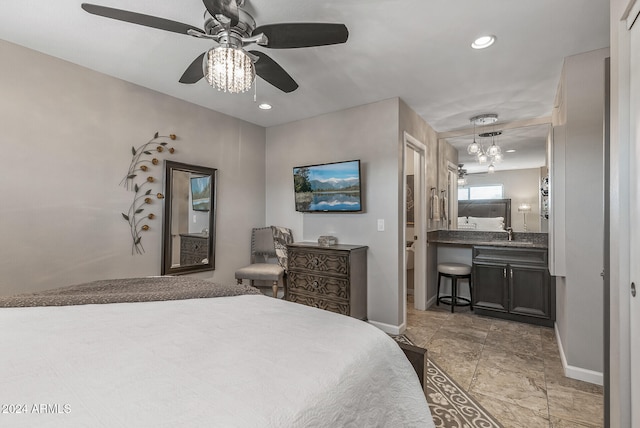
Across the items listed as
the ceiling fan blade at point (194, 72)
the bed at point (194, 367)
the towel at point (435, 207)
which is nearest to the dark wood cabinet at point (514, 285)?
the towel at point (435, 207)

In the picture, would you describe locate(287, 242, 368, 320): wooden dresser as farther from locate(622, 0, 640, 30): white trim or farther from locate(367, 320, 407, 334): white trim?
locate(622, 0, 640, 30): white trim

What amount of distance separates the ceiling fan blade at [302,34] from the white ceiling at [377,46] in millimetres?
336

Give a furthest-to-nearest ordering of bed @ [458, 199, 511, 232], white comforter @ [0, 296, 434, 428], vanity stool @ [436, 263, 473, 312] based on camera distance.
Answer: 1. bed @ [458, 199, 511, 232]
2. vanity stool @ [436, 263, 473, 312]
3. white comforter @ [0, 296, 434, 428]

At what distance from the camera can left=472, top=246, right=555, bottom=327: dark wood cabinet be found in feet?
11.2

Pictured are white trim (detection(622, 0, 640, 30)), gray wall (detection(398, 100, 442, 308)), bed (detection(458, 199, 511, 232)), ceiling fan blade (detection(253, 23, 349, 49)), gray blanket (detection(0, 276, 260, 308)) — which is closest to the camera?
white trim (detection(622, 0, 640, 30))

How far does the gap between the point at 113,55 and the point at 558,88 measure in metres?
4.02

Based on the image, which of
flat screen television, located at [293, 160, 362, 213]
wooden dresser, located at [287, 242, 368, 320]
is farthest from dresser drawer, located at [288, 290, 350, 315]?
flat screen television, located at [293, 160, 362, 213]

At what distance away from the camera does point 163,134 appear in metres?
3.20

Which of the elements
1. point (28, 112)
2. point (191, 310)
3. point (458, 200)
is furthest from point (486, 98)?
point (28, 112)

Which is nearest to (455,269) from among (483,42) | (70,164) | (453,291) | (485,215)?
(453,291)

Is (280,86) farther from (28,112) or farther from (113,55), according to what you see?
(28,112)

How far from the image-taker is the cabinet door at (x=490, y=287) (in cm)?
367

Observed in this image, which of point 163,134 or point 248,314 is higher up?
point 163,134

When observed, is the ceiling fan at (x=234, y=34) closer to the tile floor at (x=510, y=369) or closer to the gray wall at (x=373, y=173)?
the gray wall at (x=373, y=173)
